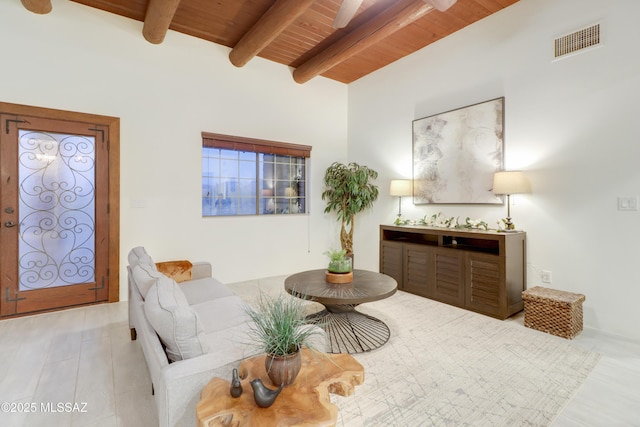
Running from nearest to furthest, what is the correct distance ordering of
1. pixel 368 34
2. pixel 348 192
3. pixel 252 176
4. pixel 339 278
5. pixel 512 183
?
1. pixel 339 278
2. pixel 512 183
3. pixel 368 34
4. pixel 252 176
5. pixel 348 192

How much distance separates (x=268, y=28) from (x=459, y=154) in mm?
2792

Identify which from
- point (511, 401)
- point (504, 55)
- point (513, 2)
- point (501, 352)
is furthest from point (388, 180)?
point (511, 401)

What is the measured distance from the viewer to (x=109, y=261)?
3.58 meters

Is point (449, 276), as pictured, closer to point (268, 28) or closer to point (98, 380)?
point (98, 380)

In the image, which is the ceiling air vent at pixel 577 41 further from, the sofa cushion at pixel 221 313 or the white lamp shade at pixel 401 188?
the sofa cushion at pixel 221 313

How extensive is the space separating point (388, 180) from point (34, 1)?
4639 mm

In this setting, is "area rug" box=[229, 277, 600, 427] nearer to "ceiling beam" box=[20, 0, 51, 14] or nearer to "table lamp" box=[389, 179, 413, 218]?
"table lamp" box=[389, 179, 413, 218]

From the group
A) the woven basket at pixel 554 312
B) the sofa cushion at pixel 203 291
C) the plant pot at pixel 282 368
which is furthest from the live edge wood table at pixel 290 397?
the woven basket at pixel 554 312

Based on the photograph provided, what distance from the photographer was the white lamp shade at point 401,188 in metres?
4.41

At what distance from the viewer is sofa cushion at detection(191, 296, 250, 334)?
1980mm

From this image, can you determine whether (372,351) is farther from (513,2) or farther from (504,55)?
(513,2)

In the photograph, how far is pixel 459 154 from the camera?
3.88m

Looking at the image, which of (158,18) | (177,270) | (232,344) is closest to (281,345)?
(232,344)

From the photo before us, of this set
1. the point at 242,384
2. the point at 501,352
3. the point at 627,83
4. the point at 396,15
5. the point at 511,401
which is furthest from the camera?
the point at 396,15
